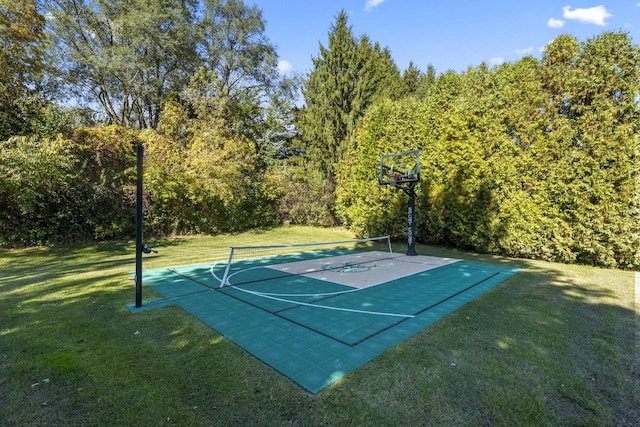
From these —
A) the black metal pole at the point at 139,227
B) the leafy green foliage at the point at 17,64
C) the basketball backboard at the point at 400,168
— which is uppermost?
the leafy green foliage at the point at 17,64

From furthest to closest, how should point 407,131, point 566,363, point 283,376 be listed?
point 407,131 → point 566,363 → point 283,376

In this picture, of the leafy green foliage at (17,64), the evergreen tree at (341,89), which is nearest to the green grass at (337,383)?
the leafy green foliage at (17,64)

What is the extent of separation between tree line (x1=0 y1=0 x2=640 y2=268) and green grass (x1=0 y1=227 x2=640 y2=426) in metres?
4.65

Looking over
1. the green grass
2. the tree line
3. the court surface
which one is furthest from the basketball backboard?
the green grass

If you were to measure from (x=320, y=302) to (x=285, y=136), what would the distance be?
1902 centimetres

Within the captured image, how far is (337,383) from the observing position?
2.57 meters

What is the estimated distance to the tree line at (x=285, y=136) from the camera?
26.1ft

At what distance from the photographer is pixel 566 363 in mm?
2900

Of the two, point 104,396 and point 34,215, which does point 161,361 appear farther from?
point 34,215

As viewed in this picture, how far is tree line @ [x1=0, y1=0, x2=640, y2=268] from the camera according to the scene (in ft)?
26.1

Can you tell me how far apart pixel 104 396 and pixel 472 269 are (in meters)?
7.30

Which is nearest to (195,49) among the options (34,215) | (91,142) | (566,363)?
(91,142)

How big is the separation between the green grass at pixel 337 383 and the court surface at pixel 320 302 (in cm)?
20

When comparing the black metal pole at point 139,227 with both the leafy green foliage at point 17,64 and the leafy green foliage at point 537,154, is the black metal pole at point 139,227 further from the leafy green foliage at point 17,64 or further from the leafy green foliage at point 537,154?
the leafy green foliage at point 17,64
